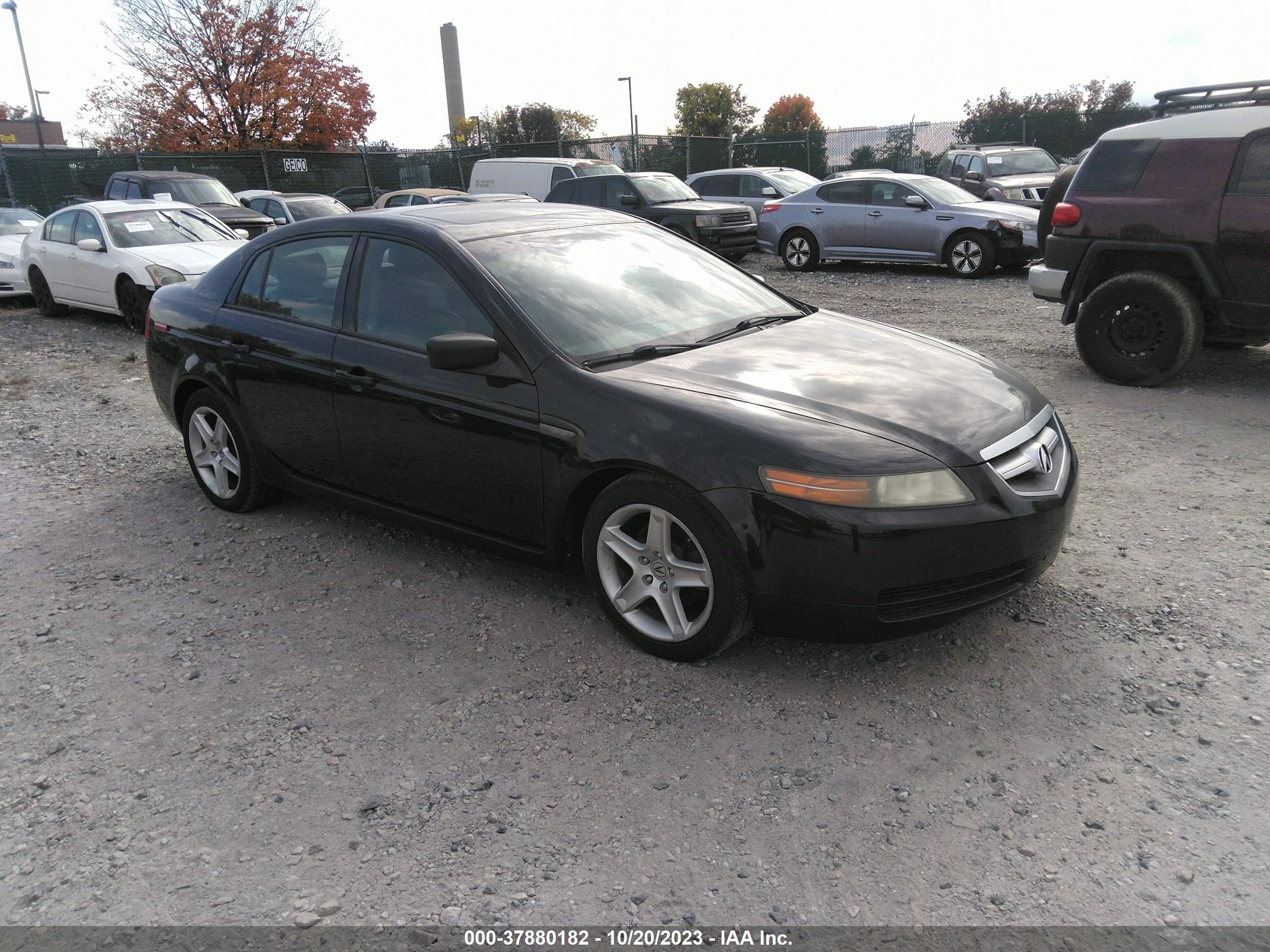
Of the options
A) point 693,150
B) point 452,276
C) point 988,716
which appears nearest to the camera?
point 988,716

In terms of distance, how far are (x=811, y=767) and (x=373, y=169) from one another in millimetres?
28256

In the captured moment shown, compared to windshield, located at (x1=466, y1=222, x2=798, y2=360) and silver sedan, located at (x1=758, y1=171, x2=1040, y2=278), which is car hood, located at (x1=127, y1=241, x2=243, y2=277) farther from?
silver sedan, located at (x1=758, y1=171, x2=1040, y2=278)

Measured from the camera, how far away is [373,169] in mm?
28016

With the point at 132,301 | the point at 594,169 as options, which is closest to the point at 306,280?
the point at 132,301

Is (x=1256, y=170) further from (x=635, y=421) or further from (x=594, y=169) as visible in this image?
(x=594, y=169)

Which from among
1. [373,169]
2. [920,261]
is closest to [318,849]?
[920,261]

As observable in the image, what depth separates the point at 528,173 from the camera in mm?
19891

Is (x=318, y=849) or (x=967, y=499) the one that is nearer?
(x=318, y=849)

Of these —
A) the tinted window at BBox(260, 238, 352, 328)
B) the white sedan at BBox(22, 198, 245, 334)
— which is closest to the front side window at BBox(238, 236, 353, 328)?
the tinted window at BBox(260, 238, 352, 328)

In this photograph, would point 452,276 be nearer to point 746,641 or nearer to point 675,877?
point 746,641

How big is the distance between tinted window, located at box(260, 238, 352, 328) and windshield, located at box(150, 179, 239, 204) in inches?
520

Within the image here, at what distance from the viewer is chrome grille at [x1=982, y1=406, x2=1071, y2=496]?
3.28 metres

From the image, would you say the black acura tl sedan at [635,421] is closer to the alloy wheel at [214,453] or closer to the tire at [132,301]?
the alloy wheel at [214,453]

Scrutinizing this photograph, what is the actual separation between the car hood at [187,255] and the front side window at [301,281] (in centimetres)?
632
